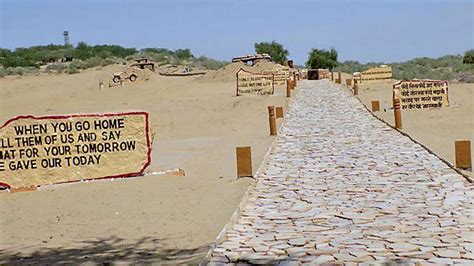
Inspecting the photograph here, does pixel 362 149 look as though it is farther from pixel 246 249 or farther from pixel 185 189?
pixel 246 249

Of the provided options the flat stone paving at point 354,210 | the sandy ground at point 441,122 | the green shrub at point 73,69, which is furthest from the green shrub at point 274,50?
the flat stone paving at point 354,210

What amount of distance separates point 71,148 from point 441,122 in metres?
12.9

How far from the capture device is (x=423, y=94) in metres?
25.7

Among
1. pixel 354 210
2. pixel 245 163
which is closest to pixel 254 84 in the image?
pixel 245 163

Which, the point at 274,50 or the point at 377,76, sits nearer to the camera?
the point at 377,76

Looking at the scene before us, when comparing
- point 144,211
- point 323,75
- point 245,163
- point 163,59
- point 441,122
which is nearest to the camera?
point 144,211

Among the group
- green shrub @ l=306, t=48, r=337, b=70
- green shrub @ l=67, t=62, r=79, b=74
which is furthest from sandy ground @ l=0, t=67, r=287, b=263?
green shrub @ l=306, t=48, r=337, b=70

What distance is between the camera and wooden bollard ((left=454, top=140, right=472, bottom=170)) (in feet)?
39.1

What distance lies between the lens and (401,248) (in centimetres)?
722

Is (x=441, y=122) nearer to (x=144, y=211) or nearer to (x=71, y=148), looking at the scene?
(x=71, y=148)

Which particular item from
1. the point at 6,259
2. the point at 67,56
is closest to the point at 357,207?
the point at 6,259

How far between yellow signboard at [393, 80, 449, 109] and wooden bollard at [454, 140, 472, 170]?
13.1 metres

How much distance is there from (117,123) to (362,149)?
17.7 feet

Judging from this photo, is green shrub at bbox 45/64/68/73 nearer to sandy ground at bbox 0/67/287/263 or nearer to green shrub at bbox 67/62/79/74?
green shrub at bbox 67/62/79/74
